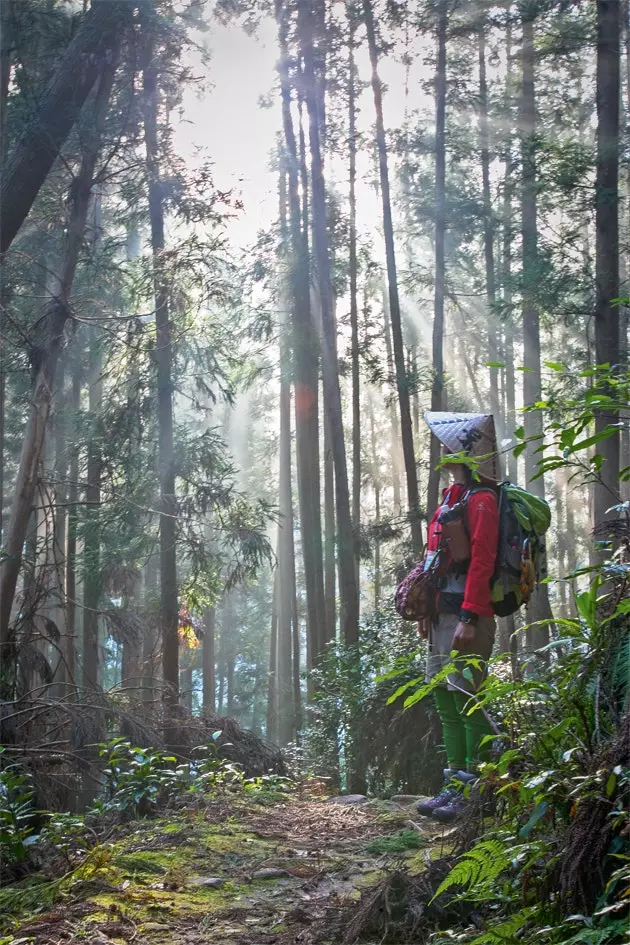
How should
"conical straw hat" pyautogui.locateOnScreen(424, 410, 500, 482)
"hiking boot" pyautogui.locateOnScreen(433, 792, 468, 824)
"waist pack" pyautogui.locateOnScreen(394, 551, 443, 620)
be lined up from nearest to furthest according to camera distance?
"hiking boot" pyautogui.locateOnScreen(433, 792, 468, 824) → "conical straw hat" pyautogui.locateOnScreen(424, 410, 500, 482) → "waist pack" pyautogui.locateOnScreen(394, 551, 443, 620)

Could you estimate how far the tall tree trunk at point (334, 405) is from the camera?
12867 millimetres

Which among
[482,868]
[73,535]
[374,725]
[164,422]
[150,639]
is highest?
[164,422]

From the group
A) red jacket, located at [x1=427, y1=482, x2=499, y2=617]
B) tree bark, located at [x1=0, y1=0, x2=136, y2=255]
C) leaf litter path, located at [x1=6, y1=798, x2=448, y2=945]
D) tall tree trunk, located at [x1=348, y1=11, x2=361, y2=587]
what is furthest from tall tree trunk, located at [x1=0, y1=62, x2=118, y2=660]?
tall tree trunk, located at [x1=348, y1=11, x2=361, y2=587]

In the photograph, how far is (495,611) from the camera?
4773mm

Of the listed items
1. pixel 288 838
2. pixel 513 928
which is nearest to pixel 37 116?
pixel 288 838

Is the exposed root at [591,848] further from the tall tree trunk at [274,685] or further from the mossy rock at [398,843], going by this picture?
the tall tree trunk at [274,685]

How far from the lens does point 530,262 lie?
14.8 meters

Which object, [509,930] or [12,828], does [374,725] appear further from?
[509,930]

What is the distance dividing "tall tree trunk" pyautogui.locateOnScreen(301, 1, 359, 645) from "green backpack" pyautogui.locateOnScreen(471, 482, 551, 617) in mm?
7667

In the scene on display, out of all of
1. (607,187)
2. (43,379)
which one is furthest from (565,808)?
(607,187)

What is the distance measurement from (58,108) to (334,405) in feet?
22.3

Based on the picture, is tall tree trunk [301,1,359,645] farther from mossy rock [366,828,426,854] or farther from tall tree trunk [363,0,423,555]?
mossy rock [366,828,426,854]

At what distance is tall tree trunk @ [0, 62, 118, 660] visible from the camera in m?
8.12

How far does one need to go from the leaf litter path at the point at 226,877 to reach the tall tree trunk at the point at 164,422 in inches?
352
